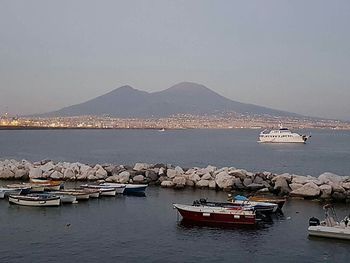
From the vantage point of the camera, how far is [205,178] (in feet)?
93.1

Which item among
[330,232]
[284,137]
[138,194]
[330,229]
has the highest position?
[284,137]

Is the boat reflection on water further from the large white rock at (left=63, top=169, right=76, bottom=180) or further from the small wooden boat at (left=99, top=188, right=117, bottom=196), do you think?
the large white rock at (left=63, top=169, right=76, bottom=180)

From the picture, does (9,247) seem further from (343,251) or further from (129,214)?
(343,251)

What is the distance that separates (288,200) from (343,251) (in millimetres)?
8003

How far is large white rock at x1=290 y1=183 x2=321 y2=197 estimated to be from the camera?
24453 mm

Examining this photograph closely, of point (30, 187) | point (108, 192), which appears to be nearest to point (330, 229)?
point (108, 192)

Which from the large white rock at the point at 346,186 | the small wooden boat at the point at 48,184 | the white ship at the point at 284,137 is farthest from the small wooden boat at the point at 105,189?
the white ship at the point at 284,137

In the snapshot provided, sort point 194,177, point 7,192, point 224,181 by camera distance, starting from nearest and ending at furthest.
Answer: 1. point 7,192
2. point 224,181
3. point 194,177

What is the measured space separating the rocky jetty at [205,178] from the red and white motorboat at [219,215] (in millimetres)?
6439

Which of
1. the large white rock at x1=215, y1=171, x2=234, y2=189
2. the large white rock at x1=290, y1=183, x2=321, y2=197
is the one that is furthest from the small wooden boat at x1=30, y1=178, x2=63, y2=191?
the large white rock at x1=290, y1=183, x2=321, y2=197

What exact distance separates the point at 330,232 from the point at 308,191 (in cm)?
727

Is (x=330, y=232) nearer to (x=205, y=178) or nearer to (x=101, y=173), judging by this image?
(x=205, y=178)

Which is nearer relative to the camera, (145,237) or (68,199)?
(145,237)

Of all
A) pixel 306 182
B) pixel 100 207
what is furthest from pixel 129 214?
pixel 306 182
